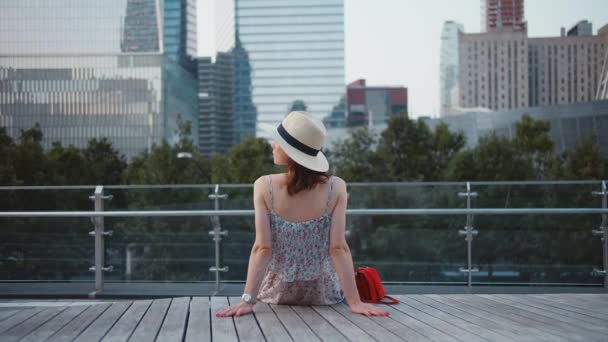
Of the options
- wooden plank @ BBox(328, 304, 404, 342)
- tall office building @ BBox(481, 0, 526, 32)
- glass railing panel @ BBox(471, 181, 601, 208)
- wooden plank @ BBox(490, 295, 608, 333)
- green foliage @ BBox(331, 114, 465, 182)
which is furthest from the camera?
tall office building @ BBox(481, 0, 526, 32)

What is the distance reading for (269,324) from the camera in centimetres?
326

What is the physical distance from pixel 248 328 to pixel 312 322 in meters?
0.36

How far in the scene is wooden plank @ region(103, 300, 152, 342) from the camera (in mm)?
3027

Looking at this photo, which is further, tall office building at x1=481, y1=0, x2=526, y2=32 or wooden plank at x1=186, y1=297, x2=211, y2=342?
tall office building at x1=481, y1=0, x2=526, y2=32

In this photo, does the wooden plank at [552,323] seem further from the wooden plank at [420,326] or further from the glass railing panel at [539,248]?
the glass railing panel at [539,248]

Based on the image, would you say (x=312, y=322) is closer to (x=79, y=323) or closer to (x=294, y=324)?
(x=294, y=324)

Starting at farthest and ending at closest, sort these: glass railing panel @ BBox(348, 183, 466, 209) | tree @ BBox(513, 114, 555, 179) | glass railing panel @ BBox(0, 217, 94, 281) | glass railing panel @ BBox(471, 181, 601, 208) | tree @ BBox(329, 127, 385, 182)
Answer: tree @ BBox(513, 114, 555, 179)
tree @ BBox(329, 127, 385, 182)
glass railing panel @ BBox(348, 183, 466, 209)
glass railing panel @ BBox(471, 181, 601, 208)
glass railing panel @ BBox(0, 217, 94, 281)

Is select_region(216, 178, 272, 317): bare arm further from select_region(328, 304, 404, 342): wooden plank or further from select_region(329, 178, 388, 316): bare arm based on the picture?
select_region(328, 304, 404, 342): wooden plank

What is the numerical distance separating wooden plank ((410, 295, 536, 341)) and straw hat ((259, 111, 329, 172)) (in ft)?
3.71

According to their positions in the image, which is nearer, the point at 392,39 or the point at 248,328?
the point at 248,328

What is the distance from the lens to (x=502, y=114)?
208 feet

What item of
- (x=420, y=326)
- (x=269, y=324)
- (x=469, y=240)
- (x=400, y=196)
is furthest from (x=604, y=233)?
(x=269, y=324)

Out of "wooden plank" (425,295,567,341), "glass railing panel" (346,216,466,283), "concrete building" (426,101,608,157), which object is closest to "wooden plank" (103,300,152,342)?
"wooden plank" (425,295,567,341)

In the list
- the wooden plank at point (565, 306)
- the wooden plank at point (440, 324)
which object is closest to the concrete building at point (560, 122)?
the wooden plank at point (565, 306)
